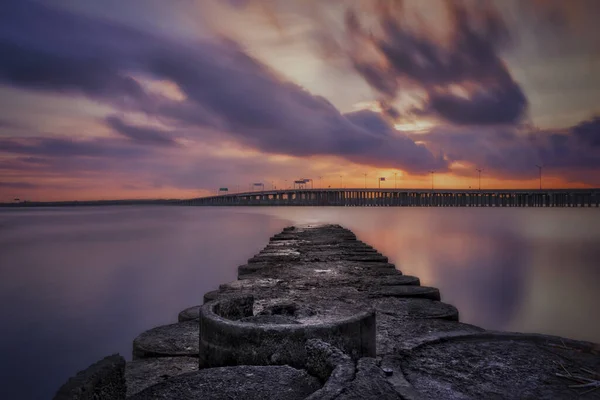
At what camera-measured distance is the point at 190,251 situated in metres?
24.3

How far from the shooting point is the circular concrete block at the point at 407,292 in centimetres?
692

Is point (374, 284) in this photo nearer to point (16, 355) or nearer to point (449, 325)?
point (449, 325)

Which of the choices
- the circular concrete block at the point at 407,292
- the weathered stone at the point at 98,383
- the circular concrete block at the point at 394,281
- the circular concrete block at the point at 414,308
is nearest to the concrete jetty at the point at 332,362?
the weathered stone at the point at 98,383

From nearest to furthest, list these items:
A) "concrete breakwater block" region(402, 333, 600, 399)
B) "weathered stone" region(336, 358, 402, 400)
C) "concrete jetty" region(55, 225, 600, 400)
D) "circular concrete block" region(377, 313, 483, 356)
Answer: "weathered stone" region(336, 358, 402, 400)
"concrete jetty" region(55, 225, 600, 400)
"concrete breakwater block" region(402, 333, 600, 399)
"circular concrete block" region(377, 313, 483, 356)

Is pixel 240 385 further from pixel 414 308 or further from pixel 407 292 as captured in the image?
pixel 407 292

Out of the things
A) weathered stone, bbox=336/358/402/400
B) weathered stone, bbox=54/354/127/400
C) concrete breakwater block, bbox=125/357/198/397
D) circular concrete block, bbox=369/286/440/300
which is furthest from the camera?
circular concrete block, bbox=369/286/440/300

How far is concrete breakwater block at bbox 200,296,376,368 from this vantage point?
340cm

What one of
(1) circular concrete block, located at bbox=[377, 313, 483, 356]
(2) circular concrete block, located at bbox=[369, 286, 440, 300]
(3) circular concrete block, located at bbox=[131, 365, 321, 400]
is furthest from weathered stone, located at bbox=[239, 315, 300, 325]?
(2) circular concrete block, located at bbox=[369, 286, 440, 300]

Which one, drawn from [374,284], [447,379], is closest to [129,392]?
[447,379]

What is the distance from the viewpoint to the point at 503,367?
12.0 ft

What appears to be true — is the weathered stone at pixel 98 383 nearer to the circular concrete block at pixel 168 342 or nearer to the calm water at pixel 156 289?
the circular concrete block at pixel 168 342

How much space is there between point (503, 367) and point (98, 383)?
2.93m

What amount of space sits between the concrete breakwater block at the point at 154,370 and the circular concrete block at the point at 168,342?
11 centimetres

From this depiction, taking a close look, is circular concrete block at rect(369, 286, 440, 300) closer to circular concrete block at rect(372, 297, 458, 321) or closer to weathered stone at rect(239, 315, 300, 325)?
circular concrete block at rect(372, 297, 458, 321)
